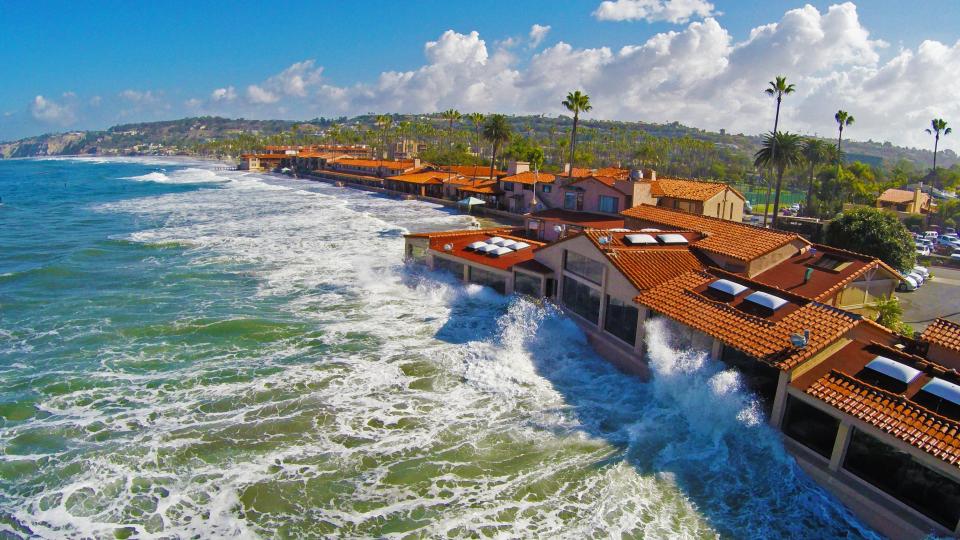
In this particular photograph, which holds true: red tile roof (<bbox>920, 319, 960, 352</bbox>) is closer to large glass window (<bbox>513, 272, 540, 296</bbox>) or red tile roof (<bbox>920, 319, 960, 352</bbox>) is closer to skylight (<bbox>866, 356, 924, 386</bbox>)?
skylight (<bbox>866, 356, 924, 386</bbox>)

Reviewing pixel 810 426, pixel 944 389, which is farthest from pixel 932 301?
pixel 810 426

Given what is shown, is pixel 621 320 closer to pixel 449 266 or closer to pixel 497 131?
pixel 449 266

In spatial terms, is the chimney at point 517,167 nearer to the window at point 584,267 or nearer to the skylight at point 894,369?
the window at point 584,267

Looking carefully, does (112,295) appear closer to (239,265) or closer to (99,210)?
(239,265)

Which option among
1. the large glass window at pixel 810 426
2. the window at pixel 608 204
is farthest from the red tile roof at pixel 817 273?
the window at pixel 608 204

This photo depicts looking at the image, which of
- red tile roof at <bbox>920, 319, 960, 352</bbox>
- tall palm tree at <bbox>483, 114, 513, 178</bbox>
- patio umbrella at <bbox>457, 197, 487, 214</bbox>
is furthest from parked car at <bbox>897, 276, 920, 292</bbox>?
tall palm tree at <bbox>483, 114, 513, 178</bbox>
